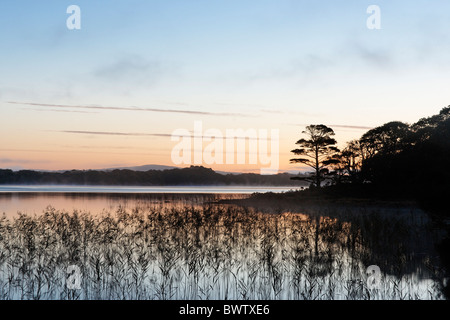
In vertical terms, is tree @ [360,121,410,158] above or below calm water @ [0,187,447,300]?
above

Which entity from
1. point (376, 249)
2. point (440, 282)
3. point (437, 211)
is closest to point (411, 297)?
point (440, 282)

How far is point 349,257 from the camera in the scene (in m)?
16.2

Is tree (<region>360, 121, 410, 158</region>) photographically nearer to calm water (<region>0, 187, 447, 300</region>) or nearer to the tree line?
the tree line

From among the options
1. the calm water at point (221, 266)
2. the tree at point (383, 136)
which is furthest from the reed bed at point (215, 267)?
the tree at point (383, 136)

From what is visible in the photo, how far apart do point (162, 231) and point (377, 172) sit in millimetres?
40904

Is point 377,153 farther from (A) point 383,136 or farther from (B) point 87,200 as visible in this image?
(B) point 87,200

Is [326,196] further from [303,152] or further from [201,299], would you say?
[201,299]

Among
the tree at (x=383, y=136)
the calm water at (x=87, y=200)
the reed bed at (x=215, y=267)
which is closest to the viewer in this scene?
the reed bed at (x=215, y=267)

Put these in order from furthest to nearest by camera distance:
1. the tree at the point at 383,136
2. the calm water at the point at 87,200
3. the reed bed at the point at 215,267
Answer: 1. the tree at the point at 383,136
2. the calm water at the point at 87,200
3. the reed bed at the point at 215,267

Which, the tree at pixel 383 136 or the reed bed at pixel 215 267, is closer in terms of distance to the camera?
the reed bed at pixel 215 267

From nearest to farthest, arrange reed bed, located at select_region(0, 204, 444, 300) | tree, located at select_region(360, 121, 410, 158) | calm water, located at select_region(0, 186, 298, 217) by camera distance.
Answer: reed bed, located at select_region(0, 204, 444, 300), calm water, located at select_region(0, 186, 298, 217), tree, located at select_region(360, 121, 410, 158)

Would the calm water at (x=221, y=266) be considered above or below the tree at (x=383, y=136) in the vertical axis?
below

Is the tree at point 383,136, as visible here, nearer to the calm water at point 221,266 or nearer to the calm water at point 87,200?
the calm water at point 87,200

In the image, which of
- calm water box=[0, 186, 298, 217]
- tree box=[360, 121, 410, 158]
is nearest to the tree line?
tree box=[360, 121, 410, 158]
